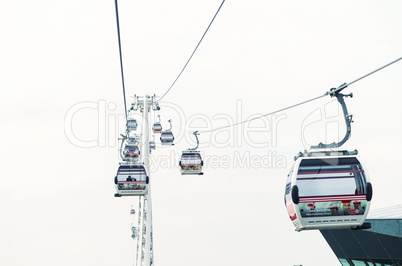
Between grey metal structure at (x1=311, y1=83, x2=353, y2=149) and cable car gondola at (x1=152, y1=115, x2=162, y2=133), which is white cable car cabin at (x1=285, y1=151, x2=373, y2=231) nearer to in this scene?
grey metal structure at (x1=311, y1=83, x2=353, y2=149)

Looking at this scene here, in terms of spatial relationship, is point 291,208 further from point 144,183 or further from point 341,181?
point 144,183

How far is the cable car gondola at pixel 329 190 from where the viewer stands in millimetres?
14047

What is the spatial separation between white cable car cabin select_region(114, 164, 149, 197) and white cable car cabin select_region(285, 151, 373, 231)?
14.2 metres

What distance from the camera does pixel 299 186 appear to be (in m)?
14.0

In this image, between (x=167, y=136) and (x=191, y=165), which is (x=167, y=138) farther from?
(x=191, y=165)

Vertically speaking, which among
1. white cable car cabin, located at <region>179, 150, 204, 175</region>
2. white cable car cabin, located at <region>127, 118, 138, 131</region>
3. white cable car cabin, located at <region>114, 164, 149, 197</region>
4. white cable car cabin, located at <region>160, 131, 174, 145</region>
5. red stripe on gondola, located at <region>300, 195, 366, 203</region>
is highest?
white cable car cabin, located at <region>127, 118, 138, 131</region>

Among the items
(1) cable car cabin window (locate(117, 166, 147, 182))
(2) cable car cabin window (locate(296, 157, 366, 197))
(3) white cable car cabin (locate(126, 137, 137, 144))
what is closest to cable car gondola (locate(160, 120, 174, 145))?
(3) white cable car cabin (locate(126, 137, 137, 144))

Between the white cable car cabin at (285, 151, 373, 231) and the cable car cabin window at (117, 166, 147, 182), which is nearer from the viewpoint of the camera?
the white cable car cabin at (285, 151, 373, 231)

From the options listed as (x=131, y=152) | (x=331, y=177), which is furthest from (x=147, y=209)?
(x=331, y=177)

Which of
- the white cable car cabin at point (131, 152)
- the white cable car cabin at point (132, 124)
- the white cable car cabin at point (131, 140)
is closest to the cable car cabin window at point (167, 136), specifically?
the white cable car cabin at point (131, 152)

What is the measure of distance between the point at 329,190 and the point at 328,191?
4cm

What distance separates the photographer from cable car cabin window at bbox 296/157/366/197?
14086 millimetres

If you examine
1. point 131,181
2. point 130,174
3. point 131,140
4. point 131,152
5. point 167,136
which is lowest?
point 131,181

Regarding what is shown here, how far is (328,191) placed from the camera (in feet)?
46.6
